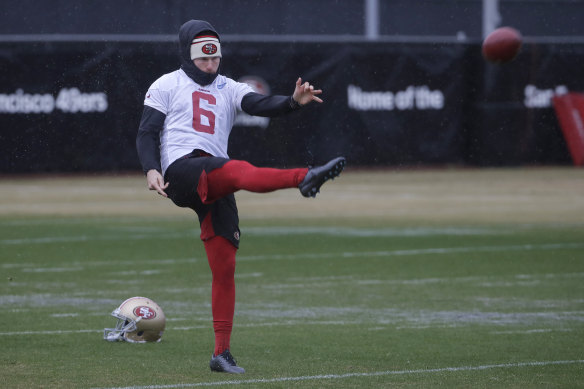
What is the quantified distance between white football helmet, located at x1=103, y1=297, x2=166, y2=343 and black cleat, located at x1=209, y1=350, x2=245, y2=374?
4.12ft

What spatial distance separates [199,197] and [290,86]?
19.9 m

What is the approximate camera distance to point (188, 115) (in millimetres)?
7359

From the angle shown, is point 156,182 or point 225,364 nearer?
Answer: point 156,182

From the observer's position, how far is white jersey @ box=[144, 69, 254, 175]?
730 cm

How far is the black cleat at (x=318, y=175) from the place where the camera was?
21.1ft

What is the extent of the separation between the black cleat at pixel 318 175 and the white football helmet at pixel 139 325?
2.36 meters

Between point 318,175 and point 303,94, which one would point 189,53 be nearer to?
point 303,94

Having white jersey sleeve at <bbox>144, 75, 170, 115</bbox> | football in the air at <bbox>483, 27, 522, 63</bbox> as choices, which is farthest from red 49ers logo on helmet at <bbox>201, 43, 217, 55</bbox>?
football in the air at <bbox>483, 27, 522, 63</bbox>

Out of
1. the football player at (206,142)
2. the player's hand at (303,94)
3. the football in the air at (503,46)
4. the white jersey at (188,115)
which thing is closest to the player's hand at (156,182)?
the football player at (206,142)

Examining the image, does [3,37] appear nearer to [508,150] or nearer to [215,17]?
[215,17]

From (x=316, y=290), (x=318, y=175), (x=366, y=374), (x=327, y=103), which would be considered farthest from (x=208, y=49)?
(x=327, y=103)

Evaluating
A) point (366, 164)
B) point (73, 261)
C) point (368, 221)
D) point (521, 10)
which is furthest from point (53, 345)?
point (521, 10)

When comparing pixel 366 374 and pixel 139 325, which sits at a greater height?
pixel 139 325

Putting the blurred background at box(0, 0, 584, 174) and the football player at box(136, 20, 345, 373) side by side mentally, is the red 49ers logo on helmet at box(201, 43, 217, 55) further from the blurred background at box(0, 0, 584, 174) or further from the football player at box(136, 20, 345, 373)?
the blurred background at box(0, 0, 584, 174)
